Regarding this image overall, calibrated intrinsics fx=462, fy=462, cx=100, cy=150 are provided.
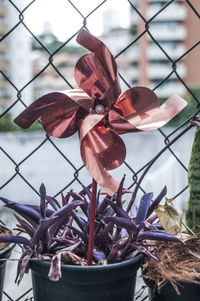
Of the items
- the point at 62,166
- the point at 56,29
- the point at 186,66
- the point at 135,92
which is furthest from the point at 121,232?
the point at 186,66

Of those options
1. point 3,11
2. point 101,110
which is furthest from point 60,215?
point 3,11

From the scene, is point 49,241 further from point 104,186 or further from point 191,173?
point 191,173

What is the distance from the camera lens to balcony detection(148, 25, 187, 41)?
1185 inches

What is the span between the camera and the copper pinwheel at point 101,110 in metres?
0.55

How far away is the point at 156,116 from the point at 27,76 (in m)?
27.6

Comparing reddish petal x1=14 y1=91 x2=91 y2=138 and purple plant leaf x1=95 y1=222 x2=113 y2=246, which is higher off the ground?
reddish petal x1=14 y1=91 x2=91 y2=138

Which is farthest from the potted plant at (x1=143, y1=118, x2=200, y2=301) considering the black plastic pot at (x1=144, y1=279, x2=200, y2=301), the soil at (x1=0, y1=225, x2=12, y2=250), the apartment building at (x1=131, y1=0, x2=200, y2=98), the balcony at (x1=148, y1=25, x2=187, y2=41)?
the balcony at (x1=148, y1=25, x2=187, y2=41)

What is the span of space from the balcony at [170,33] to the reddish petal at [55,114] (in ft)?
98.4

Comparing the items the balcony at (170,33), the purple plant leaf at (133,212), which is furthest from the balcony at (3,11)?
the purple plant leaf at (133,212)

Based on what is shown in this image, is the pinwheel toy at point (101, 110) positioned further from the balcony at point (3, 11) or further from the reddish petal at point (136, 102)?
the balcony at point (3, 11)

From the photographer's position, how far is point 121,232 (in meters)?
0.63

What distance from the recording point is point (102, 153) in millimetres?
559

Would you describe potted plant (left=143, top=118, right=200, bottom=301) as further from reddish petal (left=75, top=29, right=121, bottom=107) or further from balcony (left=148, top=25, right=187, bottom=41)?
balcony (left=148, top=25, right=187, bottom=41)

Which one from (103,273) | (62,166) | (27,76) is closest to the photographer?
(103,273)
